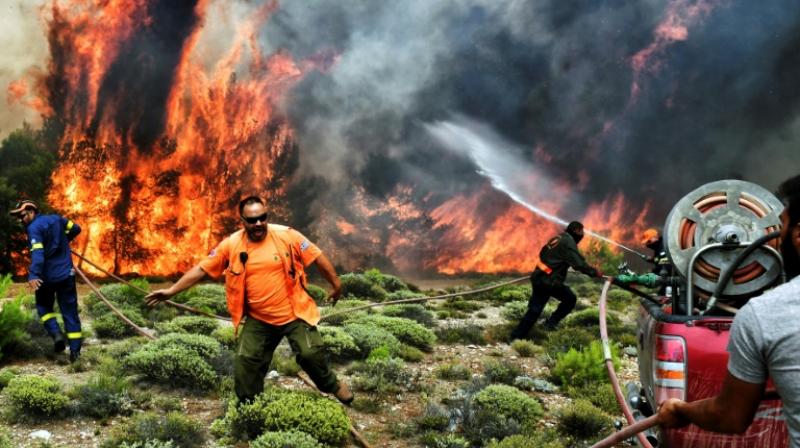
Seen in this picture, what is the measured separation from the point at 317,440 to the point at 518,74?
4532cm

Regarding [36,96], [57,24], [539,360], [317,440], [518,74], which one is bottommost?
[317,440]

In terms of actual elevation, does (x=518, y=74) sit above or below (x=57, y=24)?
above

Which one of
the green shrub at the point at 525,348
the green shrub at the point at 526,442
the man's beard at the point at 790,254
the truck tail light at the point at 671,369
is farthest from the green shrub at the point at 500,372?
the man's beard at the point at 790,254

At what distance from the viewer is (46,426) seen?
5.57 metres

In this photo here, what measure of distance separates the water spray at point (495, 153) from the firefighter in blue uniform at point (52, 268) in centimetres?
3797

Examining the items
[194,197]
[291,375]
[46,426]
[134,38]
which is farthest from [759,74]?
[46,426]

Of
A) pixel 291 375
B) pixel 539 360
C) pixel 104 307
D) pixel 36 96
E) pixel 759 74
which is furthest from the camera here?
pixel 759 74

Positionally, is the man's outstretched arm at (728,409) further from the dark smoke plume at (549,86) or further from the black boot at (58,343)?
the dark smoke plume at (549,86)

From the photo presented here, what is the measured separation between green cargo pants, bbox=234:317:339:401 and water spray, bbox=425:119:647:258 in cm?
3924

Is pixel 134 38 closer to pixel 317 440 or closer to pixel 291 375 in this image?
pixel 291 375

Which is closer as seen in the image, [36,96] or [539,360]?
[539,360]

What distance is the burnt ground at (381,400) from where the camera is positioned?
544cm

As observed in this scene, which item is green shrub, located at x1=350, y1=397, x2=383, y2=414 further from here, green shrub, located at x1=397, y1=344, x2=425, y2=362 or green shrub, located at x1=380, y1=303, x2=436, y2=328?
green shrub, located at x1=380, y1=303, x2=436, y2=328

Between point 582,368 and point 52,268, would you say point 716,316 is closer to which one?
point 582,368
